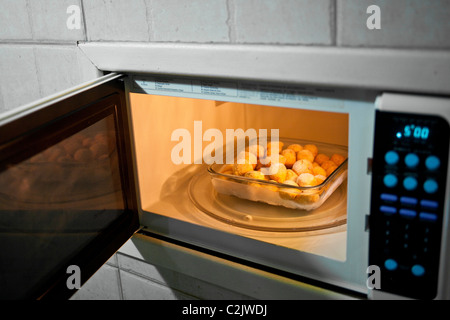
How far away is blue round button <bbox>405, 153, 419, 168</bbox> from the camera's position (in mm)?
604

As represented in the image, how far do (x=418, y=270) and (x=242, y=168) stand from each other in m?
0.48

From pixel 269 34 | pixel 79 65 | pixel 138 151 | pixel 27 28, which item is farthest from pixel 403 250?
pixel 27 28

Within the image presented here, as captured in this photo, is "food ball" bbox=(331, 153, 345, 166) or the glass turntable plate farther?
"food ball" bbox=(331, 153, 345, 166)

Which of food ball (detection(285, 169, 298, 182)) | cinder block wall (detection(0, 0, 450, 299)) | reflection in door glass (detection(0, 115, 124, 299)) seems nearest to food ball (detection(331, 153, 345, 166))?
food ball (detection(285, 169, 298, 182))

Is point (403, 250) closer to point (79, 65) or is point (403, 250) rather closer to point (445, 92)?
point (445, 92)

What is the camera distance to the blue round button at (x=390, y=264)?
0.67 metres

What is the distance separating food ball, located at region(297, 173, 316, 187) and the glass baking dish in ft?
0.10

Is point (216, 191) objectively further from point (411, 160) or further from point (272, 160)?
point (411, 160)

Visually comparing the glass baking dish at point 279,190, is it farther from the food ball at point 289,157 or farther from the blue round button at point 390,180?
the blue round button at point 390,180

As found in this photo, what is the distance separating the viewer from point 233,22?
0.70 metres

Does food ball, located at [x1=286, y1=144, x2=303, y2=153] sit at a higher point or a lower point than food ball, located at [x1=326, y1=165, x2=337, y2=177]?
higher

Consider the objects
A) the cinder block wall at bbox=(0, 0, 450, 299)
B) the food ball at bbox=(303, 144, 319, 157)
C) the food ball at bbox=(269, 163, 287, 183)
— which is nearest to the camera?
the cinder block wall at bbox=(0, 0, 450, 299)

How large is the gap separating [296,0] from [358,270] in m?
0.44

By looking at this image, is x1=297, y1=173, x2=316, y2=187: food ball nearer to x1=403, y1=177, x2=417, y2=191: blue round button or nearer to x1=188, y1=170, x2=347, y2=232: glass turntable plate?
x1=188, y1=170, x2=347, y2=232: glass turntable plate
